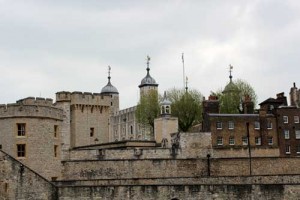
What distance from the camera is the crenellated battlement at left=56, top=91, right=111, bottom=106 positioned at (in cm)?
6129

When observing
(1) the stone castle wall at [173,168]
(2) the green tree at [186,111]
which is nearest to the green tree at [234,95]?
(2) the green tree at [186,111]

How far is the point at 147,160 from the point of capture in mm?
42125

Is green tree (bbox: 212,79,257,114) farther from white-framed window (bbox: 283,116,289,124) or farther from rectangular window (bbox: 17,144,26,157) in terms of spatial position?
rectangular window (bbox: 17,144,26,157)

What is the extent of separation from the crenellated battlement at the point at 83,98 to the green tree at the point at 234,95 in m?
12.8

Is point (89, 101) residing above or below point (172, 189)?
above

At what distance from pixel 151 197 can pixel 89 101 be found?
29.9 meters

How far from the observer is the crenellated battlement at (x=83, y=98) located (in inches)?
2413

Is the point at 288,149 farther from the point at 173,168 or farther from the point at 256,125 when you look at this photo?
the point at 173,168

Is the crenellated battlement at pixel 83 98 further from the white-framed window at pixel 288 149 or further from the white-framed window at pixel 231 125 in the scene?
the white-framed window at pixel 288 149

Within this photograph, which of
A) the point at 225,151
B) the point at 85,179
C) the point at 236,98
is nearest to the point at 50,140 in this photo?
the point at 85,179

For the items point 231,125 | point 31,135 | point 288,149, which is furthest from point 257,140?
point 31,135

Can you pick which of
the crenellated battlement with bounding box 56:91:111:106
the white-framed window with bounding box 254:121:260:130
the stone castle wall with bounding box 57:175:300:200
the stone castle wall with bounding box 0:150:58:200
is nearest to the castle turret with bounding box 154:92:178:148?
the white-framed window with bounding box 254:121:260:130

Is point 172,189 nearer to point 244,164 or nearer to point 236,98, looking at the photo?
point 244,164

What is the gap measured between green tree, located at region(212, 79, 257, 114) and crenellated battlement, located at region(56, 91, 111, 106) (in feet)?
42.1
